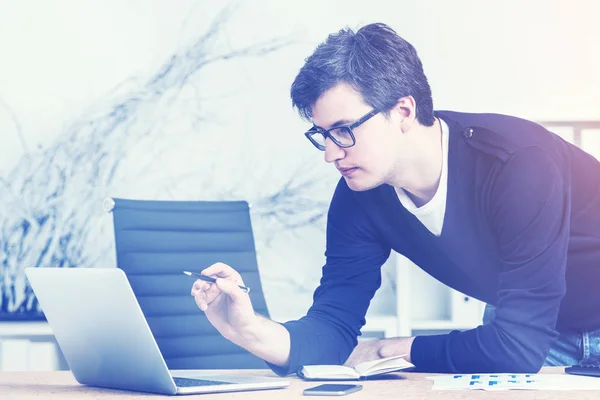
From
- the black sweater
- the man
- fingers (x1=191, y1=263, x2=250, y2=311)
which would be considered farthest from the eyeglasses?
fingers (x1=191, y1=263, x2=250, y2=311)

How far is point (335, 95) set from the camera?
1.62 m

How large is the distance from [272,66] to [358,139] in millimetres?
1522

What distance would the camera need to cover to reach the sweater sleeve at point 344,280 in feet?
5.42

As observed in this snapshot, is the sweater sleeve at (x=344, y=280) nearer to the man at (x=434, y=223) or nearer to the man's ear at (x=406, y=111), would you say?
the man at (x=434, y=223)

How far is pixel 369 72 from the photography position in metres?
1.63

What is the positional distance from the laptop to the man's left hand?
1.01 feet

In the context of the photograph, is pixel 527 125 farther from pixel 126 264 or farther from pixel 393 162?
pixel 126 264

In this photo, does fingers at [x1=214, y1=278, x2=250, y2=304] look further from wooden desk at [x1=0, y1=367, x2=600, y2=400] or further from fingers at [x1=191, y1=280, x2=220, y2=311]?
wooden desk at [x1=0, y1=367, x2=600, y2=400]

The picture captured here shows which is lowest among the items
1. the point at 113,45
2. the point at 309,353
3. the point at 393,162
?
the point at 309,353

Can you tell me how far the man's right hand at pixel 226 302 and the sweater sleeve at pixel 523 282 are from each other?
1.07 feet

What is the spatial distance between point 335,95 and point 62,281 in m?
0.67

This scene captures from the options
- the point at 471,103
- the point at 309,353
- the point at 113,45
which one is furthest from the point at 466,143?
the point at 113,45

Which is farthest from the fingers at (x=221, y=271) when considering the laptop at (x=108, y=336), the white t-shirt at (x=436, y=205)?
the white t-shirt at (x=436, y=205)

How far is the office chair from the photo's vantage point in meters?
2.43
